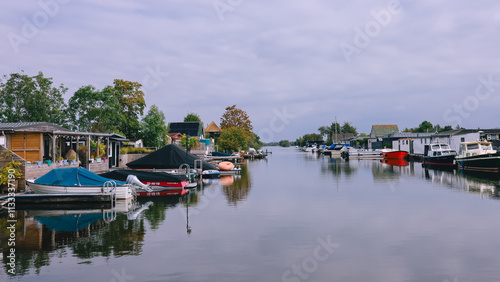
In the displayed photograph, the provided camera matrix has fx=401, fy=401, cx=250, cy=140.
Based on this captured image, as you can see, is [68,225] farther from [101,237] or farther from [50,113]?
[50,113]

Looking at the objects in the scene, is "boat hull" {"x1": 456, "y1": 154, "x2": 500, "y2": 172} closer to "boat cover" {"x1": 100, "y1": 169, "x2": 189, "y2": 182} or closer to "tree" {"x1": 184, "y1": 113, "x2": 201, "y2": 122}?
"boat cover" {"x1": 100, "y1": 169, "x2": 189, "y2": 182}

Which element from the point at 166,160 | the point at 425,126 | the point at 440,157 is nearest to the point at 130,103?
the point at 166,160

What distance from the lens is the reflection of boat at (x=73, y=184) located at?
24109 mm

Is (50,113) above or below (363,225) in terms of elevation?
above

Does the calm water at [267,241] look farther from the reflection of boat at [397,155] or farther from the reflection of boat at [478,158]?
the reflection of boat at [397,155]

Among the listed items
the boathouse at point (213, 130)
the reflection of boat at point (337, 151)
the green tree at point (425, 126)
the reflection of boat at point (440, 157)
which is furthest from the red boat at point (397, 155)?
the green tree at point (425, 126)

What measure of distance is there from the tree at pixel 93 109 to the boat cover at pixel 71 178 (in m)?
31.0

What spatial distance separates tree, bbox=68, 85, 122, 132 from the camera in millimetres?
55188

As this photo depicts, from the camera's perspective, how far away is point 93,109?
55.1 meters

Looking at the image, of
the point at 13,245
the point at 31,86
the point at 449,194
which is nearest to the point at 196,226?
the point at 13,245

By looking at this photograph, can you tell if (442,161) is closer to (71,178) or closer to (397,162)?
(397,162)

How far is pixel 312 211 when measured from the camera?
23000 mm

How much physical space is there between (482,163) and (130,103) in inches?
1974

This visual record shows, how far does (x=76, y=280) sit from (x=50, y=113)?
52206 mm
